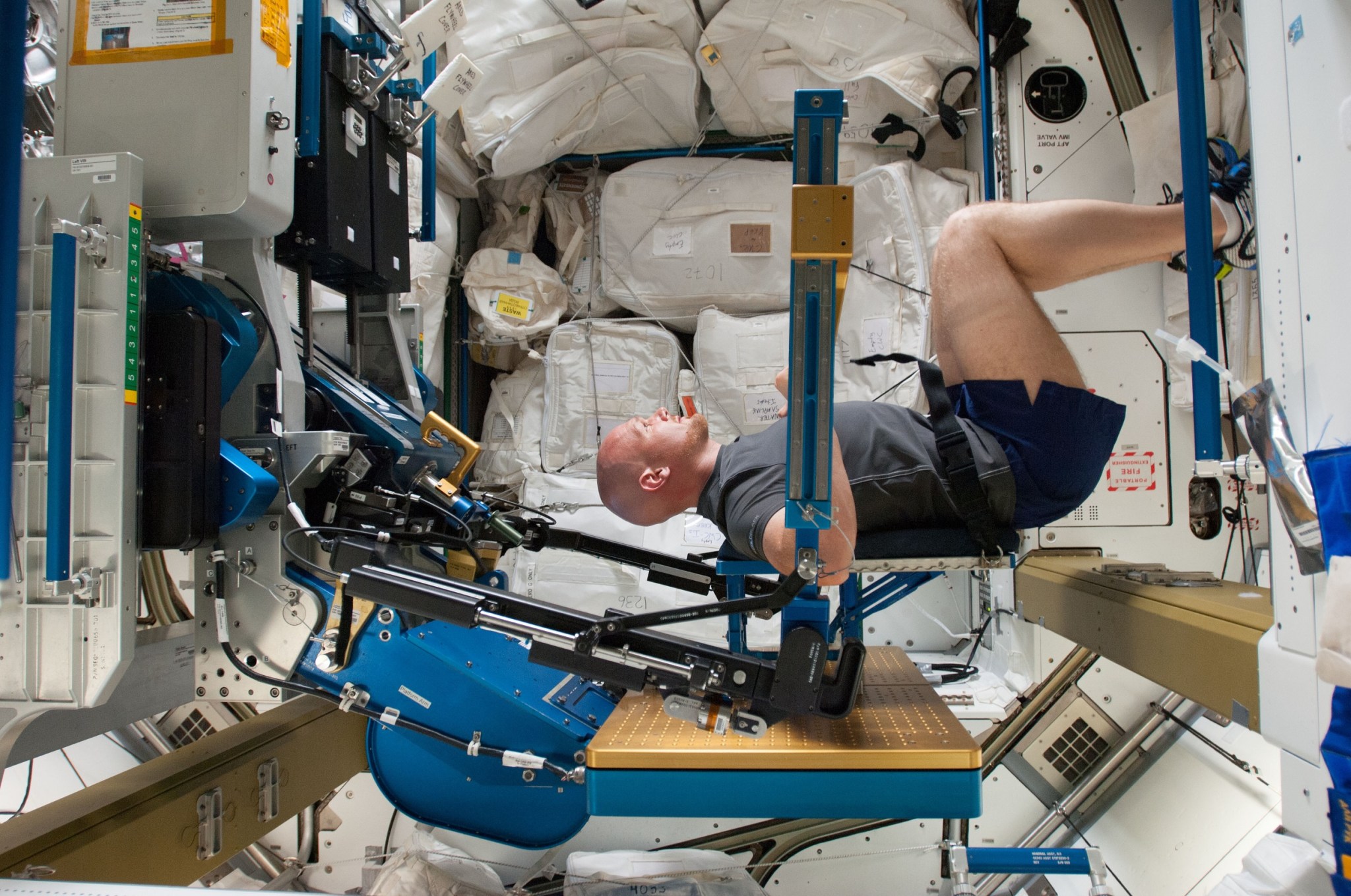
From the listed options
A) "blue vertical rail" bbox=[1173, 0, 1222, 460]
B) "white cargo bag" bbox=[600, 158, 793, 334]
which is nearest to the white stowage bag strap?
"blue vertical rail" bbox=[1173, 0, 1222, 460]

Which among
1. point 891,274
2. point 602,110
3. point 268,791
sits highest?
point 602,110

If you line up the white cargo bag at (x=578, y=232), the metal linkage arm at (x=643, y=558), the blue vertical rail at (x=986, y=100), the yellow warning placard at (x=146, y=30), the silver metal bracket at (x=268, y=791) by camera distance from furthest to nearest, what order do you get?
the white cargo bag at (x=578, y=232) → the blue vertical rail at (x=986, y=100) → the metal linkage arm at (x=643, y=558) → the silver metal bracket at (x=268, y=791) → the yellow warning placard at (x=146, y=30)

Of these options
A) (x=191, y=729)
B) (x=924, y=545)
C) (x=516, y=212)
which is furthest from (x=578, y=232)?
(x=191, y=729)

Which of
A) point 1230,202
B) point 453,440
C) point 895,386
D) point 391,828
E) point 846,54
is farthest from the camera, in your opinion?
point 846,54

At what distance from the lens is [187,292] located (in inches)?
89.7

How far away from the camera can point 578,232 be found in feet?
14.7

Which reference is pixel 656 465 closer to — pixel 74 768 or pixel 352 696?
pixel 352 696

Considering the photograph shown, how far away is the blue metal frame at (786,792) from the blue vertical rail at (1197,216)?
98 centimetres

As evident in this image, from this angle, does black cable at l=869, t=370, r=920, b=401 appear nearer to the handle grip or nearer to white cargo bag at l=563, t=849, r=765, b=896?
the handle grip

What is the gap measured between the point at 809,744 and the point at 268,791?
1895 millimetres

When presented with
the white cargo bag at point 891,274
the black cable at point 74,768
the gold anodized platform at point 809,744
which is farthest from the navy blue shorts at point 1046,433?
the black cable at point 74,768

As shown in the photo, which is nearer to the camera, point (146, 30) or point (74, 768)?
point (146, 30)

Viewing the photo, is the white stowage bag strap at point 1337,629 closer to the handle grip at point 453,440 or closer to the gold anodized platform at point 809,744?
the gold anodized platform at point 809,744

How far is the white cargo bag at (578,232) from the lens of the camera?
14.7 ft
